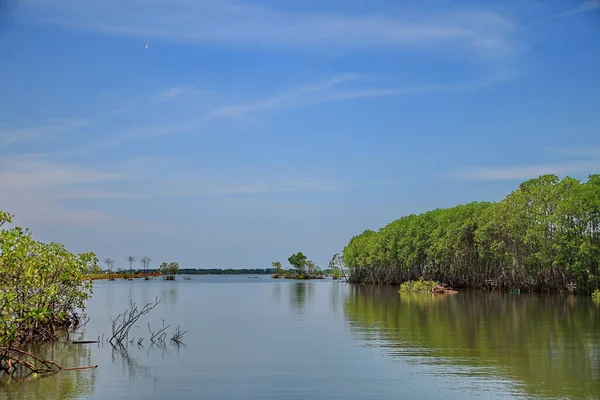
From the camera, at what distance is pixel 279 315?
132 ft

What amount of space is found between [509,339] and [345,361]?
8.03 meters

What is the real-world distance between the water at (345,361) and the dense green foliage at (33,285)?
→ 1245 millimetres

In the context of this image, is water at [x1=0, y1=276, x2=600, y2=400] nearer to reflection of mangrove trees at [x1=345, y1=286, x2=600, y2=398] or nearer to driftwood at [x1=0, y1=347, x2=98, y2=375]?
reflection of mangrove trees at [x1=345, y1=286, x2=600, y2=398]

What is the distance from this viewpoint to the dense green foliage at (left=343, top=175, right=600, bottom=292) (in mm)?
55594

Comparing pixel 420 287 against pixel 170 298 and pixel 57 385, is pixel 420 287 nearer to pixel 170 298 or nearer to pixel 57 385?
pixel 170 298

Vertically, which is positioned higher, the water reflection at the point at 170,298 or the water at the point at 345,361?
the water reflection at the point at 170,298

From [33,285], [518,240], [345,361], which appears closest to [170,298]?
[518,240]

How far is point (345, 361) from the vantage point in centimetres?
2086

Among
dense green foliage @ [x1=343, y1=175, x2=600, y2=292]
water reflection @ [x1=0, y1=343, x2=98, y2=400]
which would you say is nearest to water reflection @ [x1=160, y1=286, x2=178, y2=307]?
water reflection @ [x1=0, y1=343, x2=98, y2=400]

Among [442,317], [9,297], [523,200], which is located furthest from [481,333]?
[523,200]

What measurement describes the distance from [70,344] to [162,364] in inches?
242

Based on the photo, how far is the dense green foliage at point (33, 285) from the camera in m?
19.8

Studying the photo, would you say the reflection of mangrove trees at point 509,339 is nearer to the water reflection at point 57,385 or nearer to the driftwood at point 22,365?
the water reflection at point 57,385

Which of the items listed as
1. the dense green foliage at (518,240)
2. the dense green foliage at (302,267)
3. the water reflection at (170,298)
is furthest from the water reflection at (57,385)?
the dense green foliage at (302,267)
